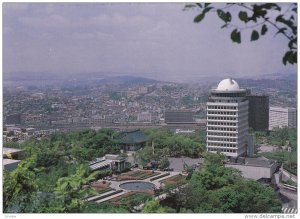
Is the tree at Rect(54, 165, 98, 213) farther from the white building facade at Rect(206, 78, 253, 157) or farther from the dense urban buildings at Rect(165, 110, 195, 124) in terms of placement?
the white building facade at Rect(206, 78, 253, 157)

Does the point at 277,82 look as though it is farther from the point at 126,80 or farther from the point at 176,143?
the point at 176,143

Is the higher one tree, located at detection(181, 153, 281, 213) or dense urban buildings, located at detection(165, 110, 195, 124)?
dense urban buildings, located at detection(165, 110, 195, 124)

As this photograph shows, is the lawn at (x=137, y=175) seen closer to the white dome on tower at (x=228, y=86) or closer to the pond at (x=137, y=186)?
the pond at (x=137, y=186)

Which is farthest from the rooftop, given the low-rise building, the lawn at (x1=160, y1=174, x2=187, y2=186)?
the lawn at (x1=160, y1=174, x2=187, y2=186)

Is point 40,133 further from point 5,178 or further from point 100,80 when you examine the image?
point 5,178

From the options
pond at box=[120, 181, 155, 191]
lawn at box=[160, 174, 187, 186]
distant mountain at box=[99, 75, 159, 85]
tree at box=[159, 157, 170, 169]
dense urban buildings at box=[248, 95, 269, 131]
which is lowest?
pond at box=[120, 181, 155, 191]

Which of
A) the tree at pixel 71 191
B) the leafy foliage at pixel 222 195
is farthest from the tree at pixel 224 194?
the tree at pixel 71 191
